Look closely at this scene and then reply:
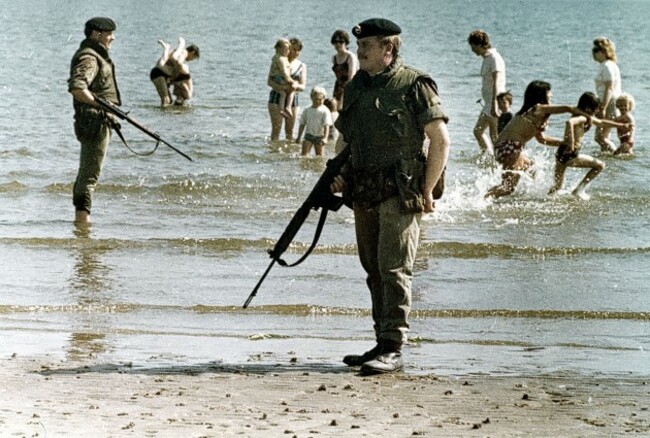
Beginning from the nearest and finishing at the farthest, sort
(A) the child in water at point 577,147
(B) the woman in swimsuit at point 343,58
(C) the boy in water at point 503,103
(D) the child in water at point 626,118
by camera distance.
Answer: (A) the child in water at point 577,147 → (C) the boy in water at point 503,103 → (B) the woman in swimsuit at point 343,58 → (D) the child in water at point 626,118

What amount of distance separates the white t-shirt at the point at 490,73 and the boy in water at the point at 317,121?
76.4 inches

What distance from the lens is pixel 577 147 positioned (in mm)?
14523

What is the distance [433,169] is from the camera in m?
6.88

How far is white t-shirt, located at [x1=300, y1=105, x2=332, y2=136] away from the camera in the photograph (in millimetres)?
17172

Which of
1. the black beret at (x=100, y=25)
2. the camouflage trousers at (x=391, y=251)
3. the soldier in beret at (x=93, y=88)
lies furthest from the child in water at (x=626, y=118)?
the camouflage trousers at (x=391, y=251)

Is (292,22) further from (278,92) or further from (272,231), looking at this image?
(272,231)

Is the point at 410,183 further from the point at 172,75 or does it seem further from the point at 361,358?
the point at 172,75

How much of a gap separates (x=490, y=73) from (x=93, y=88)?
629cm

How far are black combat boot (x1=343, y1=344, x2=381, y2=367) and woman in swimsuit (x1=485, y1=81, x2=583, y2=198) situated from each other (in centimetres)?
666

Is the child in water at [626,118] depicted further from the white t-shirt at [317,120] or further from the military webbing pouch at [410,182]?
the military webbing pouch at [410,182]

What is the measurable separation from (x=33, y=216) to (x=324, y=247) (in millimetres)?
3420

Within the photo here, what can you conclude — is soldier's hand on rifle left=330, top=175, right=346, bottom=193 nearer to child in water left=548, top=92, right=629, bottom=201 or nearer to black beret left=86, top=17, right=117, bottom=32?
black beret left=86, top=17, right=117, bottom=32

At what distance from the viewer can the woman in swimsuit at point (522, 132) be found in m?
13.6

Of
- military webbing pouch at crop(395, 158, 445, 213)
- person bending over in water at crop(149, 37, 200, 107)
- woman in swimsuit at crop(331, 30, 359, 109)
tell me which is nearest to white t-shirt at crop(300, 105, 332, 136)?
woman in swimsuit at crop(331, 30, 359, 109)
